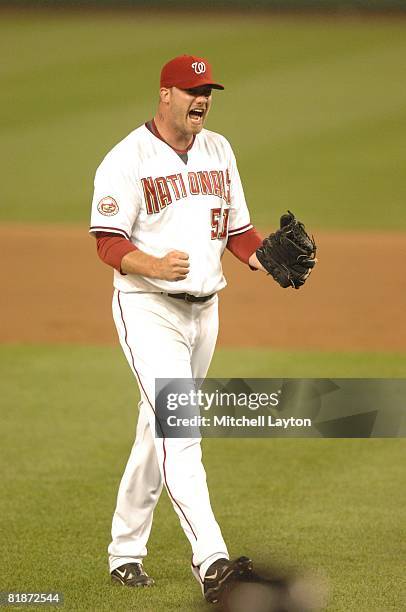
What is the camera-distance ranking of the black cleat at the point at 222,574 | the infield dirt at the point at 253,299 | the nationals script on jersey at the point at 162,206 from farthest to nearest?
the infield dirt at the point at 253,299, the nationals script on jersey at the point at 162,206, the black cleat at the point at 222,574

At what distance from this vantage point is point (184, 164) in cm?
463

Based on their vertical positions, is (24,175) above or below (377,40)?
below

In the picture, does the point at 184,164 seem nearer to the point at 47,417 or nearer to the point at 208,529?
the point at 208,529

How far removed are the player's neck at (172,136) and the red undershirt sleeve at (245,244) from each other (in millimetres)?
447

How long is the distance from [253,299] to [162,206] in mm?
6588

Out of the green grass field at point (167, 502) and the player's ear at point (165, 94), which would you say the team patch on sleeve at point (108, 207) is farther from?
the green grass field at point (167, 502)

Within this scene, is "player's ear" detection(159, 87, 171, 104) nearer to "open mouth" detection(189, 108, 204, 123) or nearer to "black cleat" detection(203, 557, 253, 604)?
"open mouth" detection(189, 108, 204, 123)

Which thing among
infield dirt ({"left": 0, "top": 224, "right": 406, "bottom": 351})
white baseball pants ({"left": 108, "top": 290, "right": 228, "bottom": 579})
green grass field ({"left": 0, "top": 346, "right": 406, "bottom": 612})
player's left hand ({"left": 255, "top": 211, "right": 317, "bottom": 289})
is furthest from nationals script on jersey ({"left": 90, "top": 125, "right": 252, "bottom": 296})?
infield dirt ({"left": 0, "top": 224, "right": 406, "bottom": 351})

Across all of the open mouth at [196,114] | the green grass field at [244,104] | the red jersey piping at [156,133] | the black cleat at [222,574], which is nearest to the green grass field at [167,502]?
the black cleat at [222,574]

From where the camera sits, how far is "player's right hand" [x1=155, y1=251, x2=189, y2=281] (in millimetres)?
4207

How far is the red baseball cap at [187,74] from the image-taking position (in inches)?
176

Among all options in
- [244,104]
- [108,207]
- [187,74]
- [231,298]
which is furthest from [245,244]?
[244,104]

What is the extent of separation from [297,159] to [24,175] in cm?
435

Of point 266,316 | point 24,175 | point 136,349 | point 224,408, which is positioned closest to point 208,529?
point 136,349
